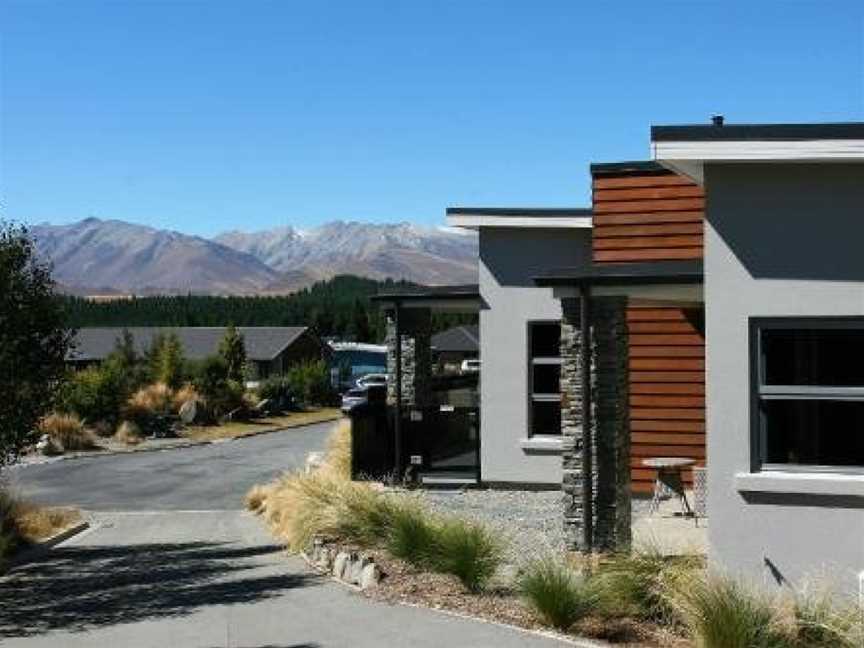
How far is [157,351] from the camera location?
2163 inches

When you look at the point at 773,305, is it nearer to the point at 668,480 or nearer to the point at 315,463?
the point at 668,480

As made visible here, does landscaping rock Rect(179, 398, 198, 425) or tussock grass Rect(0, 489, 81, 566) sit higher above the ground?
landscaping rock Rect(179, 398, 198, 425)

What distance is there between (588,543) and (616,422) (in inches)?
56.3

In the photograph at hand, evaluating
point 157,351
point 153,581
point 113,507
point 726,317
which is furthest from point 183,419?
point 726,317

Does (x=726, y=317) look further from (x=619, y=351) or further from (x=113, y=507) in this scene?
(x=113, y=507)

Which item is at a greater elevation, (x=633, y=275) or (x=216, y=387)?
(x=633, y=275)

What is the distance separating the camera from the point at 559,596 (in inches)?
392

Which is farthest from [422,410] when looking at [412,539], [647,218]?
[412,539]

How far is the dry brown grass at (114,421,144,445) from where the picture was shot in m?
42.3

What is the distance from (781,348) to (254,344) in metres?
69.5

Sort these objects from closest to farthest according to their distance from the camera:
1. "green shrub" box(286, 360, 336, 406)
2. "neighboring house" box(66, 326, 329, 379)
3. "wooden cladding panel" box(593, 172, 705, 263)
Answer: "wooden cladding panel" box(593, 172, 705, 263)
"green shrub" box(286, 360, 336, 406)
"neighboring house" box(66, 326, 329, 379)

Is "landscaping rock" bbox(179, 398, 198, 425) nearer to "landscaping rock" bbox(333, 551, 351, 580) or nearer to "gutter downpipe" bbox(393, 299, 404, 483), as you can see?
"gutter downpipe" bbox(393, 299, 404, 483)

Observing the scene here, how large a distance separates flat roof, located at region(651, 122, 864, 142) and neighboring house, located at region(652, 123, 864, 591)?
0.01m

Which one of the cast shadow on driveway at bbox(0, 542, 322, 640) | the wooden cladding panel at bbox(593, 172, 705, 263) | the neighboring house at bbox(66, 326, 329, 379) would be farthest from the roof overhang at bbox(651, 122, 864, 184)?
the neighboring house at bbox(66, 326, 329, 379)
